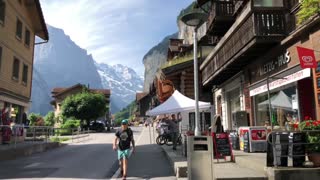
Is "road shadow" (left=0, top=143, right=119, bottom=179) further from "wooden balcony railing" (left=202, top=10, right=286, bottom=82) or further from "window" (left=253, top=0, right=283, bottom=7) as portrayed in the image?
"window" (left=253, top=0, right=283, bottom=7)

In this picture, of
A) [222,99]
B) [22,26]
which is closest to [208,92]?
[222,99]

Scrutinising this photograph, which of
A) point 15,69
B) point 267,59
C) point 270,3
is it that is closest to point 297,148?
point 267,59

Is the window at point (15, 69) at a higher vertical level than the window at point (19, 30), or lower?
lower

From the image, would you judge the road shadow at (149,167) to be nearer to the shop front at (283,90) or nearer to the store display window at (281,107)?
the shop front at (283,90)

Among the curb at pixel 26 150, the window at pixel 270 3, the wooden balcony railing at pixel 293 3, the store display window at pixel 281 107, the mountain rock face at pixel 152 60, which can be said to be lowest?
the curb at pixel 26 150

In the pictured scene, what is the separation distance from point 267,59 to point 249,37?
176 cm

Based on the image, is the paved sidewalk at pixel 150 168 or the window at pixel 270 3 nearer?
the paved sidewalk at pixel 150 168

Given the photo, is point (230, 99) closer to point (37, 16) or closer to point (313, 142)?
point (37, 16)

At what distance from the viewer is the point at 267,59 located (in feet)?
55.8

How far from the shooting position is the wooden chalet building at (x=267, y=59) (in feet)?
44.3

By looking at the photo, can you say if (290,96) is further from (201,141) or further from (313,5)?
(201,141)

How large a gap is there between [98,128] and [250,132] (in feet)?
144

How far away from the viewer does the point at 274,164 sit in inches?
359

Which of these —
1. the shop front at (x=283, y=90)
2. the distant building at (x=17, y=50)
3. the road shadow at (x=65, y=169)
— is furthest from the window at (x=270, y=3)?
the distant building at (x=17, y=50)
